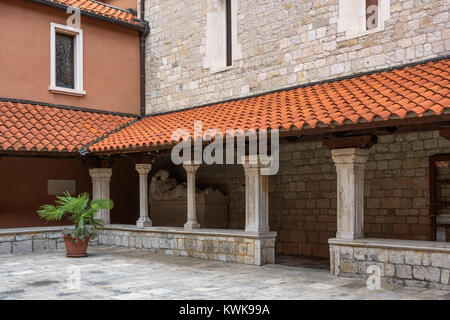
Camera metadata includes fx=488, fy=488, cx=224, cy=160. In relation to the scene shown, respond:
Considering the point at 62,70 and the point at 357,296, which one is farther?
the point at 62,70

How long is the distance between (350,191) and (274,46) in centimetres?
405

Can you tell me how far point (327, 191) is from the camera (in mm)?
9969

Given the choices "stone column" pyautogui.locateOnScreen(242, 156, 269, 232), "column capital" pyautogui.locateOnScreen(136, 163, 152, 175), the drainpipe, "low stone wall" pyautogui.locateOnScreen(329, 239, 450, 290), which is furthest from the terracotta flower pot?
"low stone wall" pyautogui.locateOnScreen(329, 239, 450, 290)

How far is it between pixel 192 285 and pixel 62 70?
7.25m

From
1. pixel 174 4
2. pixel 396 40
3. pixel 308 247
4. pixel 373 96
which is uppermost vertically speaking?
pixel 174 4

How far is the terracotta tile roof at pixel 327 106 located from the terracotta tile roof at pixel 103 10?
3.26 m

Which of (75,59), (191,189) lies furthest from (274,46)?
(75,59)

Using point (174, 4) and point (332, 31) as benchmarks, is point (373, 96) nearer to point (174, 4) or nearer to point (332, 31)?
point (332, 31)

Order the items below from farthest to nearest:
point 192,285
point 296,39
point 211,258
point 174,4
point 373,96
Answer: point 174,4 < point 296,39 < point 211,258 < point 373,96 < point 192,285

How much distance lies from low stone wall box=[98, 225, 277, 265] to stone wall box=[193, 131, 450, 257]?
1.75 m

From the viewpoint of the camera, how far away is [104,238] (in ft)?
36.2

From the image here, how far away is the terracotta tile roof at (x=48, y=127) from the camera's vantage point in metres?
9.39

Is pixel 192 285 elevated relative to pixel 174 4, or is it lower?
lower
